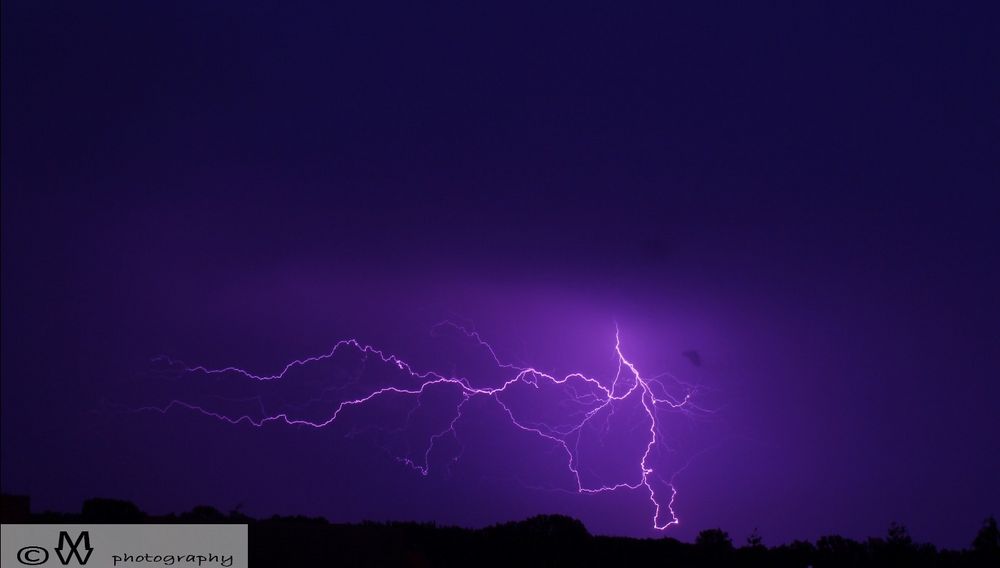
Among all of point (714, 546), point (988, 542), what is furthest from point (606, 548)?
point (988, 542)

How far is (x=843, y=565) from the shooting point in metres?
13.6

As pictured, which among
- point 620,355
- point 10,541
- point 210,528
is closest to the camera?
point 10,541

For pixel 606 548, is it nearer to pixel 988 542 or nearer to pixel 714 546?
pixel 714 546

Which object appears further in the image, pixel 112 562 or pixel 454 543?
pixel 454 543

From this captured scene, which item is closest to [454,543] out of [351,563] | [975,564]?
[351,563]

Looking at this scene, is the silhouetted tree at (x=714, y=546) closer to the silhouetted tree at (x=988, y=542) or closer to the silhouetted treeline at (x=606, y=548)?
the silhouetted treeline at (x=606, y=548)

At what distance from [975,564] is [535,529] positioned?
19.5ft

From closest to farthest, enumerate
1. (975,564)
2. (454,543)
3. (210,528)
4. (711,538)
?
(210,528)
(454,543)
(975,564)
(711,538)

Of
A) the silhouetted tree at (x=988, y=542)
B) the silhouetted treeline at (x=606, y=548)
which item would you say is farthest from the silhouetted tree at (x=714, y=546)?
the silhouetted tree at (x=988, y=542)

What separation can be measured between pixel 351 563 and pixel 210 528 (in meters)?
1.61

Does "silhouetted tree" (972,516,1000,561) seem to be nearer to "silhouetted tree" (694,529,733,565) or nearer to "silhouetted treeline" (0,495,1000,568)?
"silhouetted treeline" (0,495,1000,568)

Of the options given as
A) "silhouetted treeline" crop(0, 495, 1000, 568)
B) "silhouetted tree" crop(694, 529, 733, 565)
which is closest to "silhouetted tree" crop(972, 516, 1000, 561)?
"silhouetted treeline" crop(0, 495, 1000, 568)

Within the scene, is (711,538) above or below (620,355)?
below

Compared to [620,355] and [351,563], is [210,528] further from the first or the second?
[620,355]
